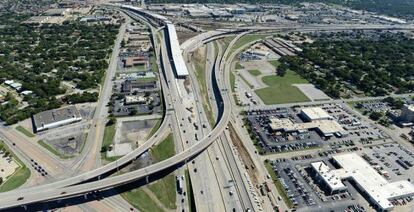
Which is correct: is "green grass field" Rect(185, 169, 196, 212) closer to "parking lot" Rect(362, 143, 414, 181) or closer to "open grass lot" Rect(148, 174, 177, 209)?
"open grass lot" Rect(148, 174, 177, 209)

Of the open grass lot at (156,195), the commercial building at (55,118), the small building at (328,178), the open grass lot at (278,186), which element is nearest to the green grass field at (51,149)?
Answer: the commercial building at (55,118)

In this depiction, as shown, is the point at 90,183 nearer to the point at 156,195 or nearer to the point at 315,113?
the point at 156,195

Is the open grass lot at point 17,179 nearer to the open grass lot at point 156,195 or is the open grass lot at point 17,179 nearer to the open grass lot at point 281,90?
the open grass lot at point 156,195

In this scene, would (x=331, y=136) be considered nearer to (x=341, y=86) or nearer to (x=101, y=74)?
(x=341, y=86)

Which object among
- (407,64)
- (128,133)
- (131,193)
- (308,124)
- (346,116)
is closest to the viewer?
(131,193)

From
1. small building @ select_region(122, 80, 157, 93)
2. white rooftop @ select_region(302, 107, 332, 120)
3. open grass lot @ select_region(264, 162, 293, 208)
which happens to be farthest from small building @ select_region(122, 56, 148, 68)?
open grass lot @ select_region(264, 162, 293, 208)

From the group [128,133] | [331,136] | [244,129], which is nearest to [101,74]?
[128,133]
